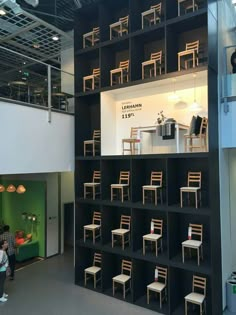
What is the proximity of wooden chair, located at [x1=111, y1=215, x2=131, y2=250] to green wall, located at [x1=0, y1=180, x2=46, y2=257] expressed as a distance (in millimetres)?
3283

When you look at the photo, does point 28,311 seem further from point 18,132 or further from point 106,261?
point 18,132

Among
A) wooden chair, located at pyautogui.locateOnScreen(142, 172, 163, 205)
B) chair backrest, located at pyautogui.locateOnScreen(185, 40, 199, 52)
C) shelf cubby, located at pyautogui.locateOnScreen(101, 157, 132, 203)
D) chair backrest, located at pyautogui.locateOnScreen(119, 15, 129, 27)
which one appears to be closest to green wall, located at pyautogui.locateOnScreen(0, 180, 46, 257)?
shelf cubby, located at pyautogui.locateOnScreen(101, 157, 132, 203)

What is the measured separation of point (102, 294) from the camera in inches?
267

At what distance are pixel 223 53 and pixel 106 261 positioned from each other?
5.65 m

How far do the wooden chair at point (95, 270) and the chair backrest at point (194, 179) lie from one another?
303cm

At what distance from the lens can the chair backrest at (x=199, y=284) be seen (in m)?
5.85

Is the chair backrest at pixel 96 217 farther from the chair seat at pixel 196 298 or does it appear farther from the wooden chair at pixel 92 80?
the wooden chair at pixel 92 80

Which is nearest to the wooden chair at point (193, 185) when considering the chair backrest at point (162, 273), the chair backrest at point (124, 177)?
the chair backrest at point (124, 177)

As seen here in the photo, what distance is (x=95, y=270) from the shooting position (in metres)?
7.04

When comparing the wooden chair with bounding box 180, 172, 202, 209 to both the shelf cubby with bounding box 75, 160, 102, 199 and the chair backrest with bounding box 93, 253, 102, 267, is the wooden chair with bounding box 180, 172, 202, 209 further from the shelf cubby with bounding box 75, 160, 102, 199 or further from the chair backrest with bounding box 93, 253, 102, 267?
the chair backrest with bounding box 93, 253, 102, 267

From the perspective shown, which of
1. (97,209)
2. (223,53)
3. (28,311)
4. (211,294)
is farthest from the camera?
(97,209)

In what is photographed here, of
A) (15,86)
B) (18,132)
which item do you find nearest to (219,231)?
(18,132)

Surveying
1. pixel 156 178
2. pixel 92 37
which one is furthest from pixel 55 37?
pixel 156 178

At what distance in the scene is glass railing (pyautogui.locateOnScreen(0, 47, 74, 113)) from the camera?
21.2 ft
